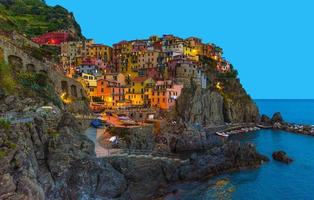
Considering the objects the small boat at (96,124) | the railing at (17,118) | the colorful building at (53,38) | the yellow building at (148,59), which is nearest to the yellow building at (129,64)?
the yellow building at (148,59)

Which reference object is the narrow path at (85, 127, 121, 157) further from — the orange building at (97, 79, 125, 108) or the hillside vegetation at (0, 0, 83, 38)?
the hillside vegetation at (0, 0, 83, 38)

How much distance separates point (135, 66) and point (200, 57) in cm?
2696

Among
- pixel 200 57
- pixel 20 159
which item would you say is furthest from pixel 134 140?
pixel 200 57

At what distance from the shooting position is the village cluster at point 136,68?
10194 cm

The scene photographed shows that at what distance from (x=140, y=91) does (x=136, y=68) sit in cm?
2119

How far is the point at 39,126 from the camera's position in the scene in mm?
41500

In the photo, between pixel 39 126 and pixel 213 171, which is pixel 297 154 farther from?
pixel 39 126

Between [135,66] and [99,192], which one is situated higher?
[135,66]

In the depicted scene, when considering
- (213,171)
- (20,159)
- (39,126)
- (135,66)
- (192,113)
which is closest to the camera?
(20,159)

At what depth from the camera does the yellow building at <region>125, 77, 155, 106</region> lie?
105438 millimetres

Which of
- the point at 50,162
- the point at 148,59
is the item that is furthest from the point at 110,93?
the point at 50,162

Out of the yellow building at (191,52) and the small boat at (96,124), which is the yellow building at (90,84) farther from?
the yellow building at (191,52)

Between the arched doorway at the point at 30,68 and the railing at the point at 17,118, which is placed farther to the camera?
the arched doorway at the point at 30,68

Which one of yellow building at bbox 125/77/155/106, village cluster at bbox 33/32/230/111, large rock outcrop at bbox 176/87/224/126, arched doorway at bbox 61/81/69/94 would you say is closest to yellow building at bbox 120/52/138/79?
village cluster at bbox 33/32/230/111
